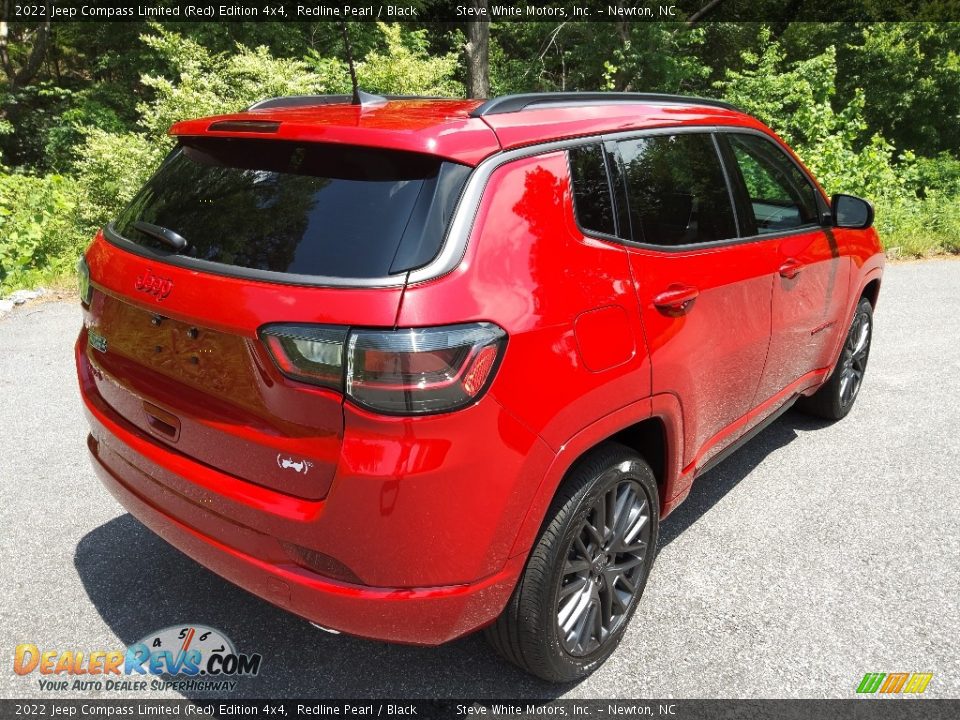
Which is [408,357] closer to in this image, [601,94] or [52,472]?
[601,94]

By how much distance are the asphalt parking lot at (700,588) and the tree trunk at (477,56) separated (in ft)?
37.4

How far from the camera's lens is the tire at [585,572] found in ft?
7.47

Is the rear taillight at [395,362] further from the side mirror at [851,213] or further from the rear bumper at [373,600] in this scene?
the side mirror at [851,213]

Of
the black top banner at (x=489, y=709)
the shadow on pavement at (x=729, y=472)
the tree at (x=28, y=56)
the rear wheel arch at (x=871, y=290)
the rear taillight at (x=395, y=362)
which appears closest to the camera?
the rear taillight at (x=395, y=362)

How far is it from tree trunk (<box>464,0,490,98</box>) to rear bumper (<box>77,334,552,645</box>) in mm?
13167

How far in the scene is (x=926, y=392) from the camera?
5199mm

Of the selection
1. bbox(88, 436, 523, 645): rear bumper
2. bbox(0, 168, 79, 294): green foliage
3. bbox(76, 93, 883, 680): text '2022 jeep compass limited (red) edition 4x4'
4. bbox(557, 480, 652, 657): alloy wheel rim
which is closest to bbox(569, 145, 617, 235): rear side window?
bbox(76, 93, 883, 680): text '2022 jeep compass limited (red) edition 4x4'

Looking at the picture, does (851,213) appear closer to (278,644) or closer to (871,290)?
(871,290)

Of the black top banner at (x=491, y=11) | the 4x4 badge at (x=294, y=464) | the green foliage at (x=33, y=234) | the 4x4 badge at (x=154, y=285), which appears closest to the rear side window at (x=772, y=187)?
the 4x4 badge at (x=294, y=464)

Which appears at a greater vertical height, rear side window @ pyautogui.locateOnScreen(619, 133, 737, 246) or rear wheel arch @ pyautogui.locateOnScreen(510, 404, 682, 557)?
rear side window @ pyautogui.locateOnScreen(619, 133, 737, 246)

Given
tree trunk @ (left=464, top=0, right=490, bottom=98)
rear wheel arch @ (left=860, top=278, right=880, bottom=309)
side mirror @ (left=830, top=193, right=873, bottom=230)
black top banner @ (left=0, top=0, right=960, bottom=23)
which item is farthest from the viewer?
black top banner @ (left=0, top=0, right=960, bottom=23)

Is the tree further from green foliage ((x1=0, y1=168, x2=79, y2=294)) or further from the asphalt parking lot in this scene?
the asphalt parking lot

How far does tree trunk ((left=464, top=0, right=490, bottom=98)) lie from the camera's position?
47.1 feet

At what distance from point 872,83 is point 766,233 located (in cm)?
2292
